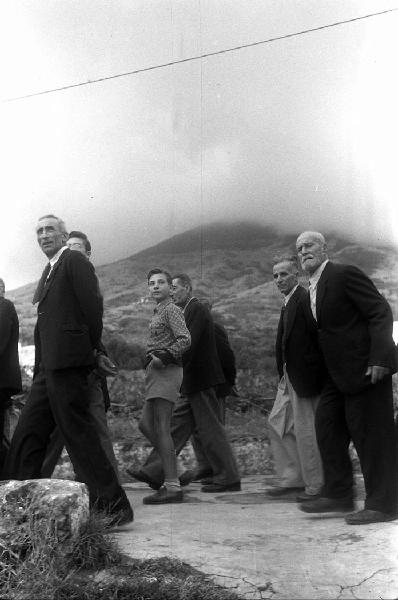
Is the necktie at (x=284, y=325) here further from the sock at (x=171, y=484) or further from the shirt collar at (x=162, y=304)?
the sock at (x=171, y=484)

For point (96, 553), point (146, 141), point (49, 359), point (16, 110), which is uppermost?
point (16, 110)

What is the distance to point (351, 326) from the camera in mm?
3709

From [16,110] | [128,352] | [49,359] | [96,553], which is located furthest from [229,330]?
[16,110]

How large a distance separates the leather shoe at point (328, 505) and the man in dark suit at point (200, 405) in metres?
0.52

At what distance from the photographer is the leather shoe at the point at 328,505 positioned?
3650mm

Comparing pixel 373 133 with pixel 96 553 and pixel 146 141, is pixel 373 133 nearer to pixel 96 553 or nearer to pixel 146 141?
pixel 146 141

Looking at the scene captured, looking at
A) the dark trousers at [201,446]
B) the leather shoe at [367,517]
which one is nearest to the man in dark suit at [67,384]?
A: the dark trousers at [201,446]

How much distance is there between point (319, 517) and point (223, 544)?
0.47 metres

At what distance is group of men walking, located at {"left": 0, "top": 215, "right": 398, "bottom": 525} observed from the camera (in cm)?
361

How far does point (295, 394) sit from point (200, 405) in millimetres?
608

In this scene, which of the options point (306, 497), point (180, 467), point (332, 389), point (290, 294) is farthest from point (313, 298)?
point (180, 467)

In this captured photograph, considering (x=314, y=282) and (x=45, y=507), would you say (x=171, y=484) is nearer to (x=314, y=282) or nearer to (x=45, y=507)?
(x=45, y=507)

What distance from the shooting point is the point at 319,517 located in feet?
11.7

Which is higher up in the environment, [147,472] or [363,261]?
[363,261]
